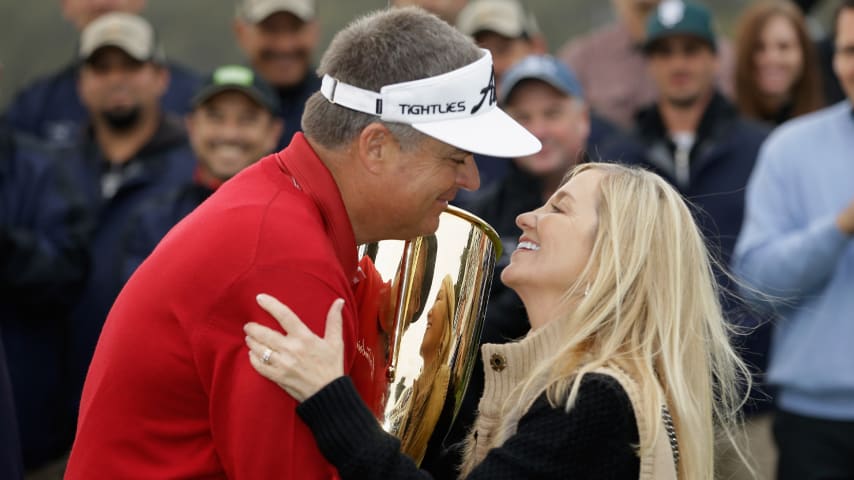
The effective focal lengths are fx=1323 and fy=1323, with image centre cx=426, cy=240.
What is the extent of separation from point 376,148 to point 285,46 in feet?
14.0

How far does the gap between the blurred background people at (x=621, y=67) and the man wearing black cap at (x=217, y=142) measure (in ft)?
7.23

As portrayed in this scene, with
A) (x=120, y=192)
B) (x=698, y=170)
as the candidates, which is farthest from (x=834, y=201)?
(x=120, y=192)

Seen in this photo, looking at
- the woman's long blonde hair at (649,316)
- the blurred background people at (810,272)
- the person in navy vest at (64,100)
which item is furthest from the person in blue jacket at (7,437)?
the person in navy vest at (64,100)

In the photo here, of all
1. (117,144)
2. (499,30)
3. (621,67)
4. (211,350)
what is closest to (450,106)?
(211,350)

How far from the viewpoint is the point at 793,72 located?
7.46 meters

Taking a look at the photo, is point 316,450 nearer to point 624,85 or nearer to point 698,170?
point 698,170

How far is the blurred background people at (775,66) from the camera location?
741 cm

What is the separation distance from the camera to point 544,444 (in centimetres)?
345

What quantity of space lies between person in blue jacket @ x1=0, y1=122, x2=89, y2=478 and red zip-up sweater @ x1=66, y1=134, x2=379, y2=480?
3226 mm

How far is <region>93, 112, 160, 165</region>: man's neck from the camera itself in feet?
24.2

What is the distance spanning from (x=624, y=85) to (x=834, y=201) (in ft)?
7.88

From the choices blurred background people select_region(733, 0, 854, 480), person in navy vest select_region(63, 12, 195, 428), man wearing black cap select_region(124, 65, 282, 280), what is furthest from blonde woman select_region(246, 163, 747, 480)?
person in navy vest select_region(63, 12, 195, 428)

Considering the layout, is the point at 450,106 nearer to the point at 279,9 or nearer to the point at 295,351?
the point at 295,351

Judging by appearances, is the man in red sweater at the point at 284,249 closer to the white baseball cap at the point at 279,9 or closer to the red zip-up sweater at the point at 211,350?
the red zip-up sweater at the point at 211,350
